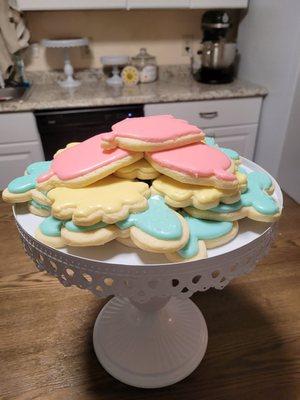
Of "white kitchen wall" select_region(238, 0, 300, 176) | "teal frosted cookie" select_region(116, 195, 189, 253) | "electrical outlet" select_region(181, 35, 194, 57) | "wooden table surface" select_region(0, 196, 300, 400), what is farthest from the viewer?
"electrical outlet" select_region(181, 35, 194, 57)

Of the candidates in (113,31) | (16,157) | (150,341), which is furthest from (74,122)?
(150,341)

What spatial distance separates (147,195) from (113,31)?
197 cm

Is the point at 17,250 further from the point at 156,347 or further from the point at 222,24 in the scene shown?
the point at 222,24

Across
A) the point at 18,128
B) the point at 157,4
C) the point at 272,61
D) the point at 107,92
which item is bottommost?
the point at 18,128

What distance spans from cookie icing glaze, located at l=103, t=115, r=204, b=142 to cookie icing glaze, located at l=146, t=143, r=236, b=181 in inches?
1.2

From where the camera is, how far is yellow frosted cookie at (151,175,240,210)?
1.72 ft

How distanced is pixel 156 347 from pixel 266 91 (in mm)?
1667

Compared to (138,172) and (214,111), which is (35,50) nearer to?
(214,111)

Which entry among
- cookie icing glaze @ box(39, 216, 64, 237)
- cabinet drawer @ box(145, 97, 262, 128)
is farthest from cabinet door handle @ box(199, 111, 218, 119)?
cookie icing glaze @ box(39, 216, 64, 237)

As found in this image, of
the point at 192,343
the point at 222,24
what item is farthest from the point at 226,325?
the point at 222,24

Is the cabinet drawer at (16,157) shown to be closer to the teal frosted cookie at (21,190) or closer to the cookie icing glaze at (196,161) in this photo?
the teal frosted cookie at (21,190)

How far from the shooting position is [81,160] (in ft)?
1.94

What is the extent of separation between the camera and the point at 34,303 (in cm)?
91

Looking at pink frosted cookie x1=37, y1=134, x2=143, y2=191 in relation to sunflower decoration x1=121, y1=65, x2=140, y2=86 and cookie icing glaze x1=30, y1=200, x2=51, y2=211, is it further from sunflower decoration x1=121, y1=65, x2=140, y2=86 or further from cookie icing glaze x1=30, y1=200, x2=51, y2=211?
sunflower decoration x1=121, y1=65, x2=140, y2=86
